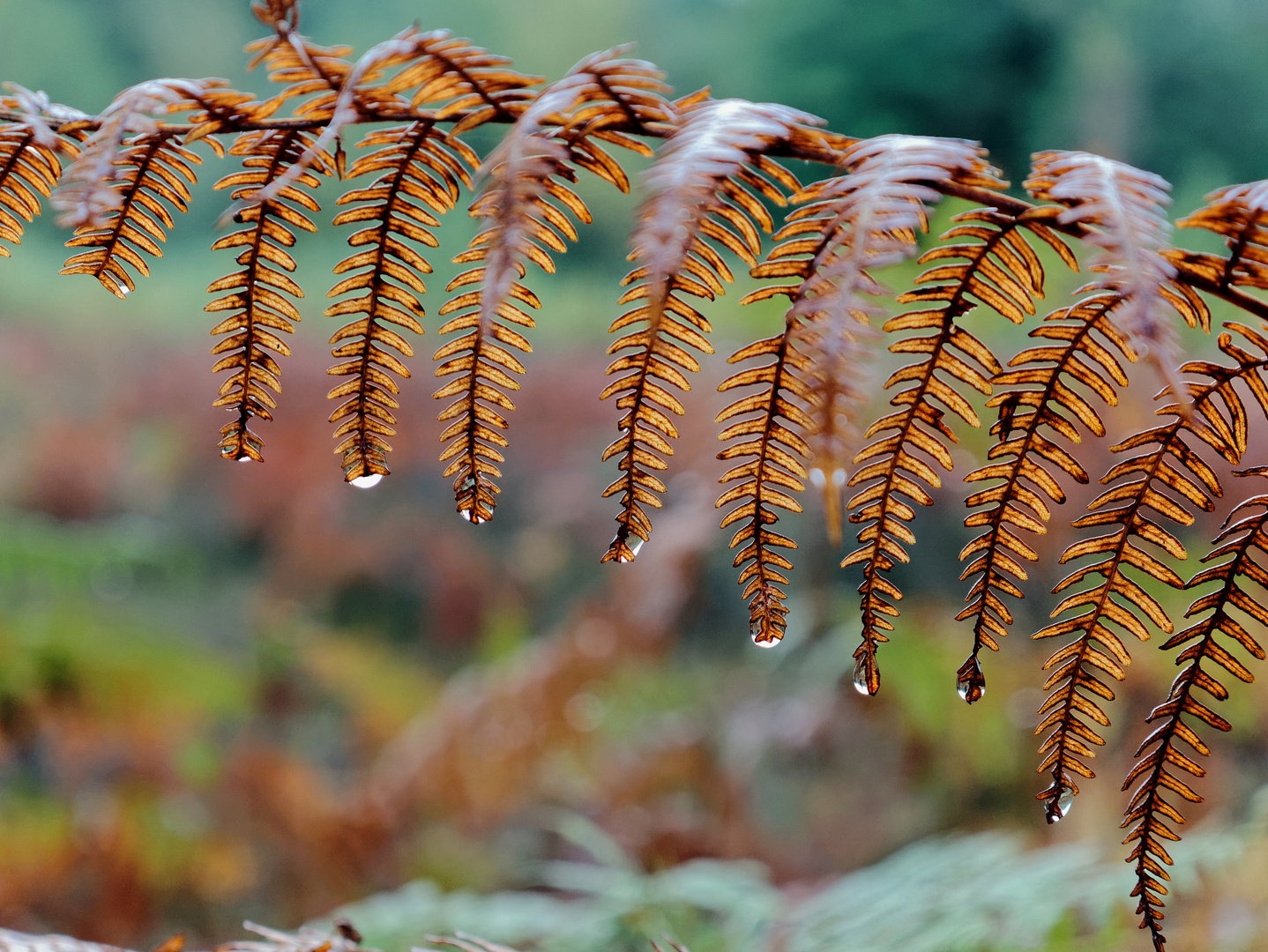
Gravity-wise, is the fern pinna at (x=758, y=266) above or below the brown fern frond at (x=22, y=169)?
below

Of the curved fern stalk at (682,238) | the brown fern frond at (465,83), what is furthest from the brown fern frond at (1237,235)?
the brown fern frond at (465,83)

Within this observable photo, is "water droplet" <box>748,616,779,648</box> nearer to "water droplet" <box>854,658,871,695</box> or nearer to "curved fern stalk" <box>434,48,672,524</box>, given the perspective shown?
"water droplet" <box>854,658,871,695</box>

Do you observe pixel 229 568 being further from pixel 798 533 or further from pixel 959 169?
pixel 959 169

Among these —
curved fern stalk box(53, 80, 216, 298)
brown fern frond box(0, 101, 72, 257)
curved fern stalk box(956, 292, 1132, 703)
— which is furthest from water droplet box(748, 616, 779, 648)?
brown fern frond box(0, 101, 72, 257)

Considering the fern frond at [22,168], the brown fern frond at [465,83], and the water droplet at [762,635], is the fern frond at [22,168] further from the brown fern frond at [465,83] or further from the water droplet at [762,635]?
the water droplet at [762,635]

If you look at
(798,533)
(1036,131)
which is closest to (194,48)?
(1036,131)

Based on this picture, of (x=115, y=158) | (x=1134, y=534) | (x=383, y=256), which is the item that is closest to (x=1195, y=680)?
(x=1134, y=534)

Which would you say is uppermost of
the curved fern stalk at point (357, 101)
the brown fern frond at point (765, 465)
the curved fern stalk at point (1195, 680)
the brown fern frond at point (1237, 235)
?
the curved fern stalk at point (357, 101)
